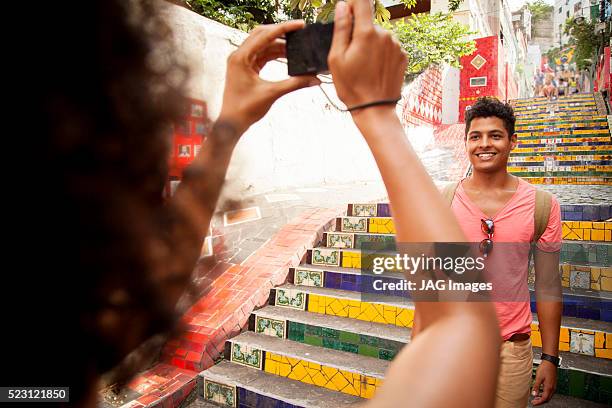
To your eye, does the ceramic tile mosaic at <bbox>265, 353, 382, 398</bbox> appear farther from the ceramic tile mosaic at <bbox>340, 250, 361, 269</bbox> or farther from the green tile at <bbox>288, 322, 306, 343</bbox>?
the ceramic tile mosaic at <bbox>340, 250, 361, 269</bbox>

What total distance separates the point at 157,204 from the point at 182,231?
0.05m

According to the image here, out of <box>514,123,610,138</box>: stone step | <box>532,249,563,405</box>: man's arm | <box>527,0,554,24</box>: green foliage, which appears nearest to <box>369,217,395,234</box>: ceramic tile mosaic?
<box>532,249,563,405</box>: man's arm

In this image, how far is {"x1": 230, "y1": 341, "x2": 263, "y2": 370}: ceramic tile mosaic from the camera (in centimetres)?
301

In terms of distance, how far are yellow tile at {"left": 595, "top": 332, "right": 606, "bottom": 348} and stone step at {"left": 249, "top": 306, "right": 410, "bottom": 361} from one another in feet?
4.08

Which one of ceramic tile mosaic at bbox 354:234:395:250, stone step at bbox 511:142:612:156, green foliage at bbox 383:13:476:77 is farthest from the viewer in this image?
green foliage at bbox 383:13:476:77

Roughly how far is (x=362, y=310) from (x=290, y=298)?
2.30 feet

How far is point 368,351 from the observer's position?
9.62 ft

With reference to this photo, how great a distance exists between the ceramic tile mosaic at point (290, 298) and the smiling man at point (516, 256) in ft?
6.70

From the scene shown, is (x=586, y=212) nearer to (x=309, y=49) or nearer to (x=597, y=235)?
(x=597, y=235)

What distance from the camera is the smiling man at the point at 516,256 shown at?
5.25 ft

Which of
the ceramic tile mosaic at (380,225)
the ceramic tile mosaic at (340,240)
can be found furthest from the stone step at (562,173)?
the ceramic tile mosaic at (340,240)

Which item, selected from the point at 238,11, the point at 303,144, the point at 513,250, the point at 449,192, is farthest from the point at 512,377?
the point at 238,11

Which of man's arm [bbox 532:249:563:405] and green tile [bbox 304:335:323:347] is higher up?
man's arm [bbox 532:249:563:405]

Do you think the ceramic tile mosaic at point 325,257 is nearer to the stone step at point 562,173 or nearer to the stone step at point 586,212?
the stone step at point 586,212
